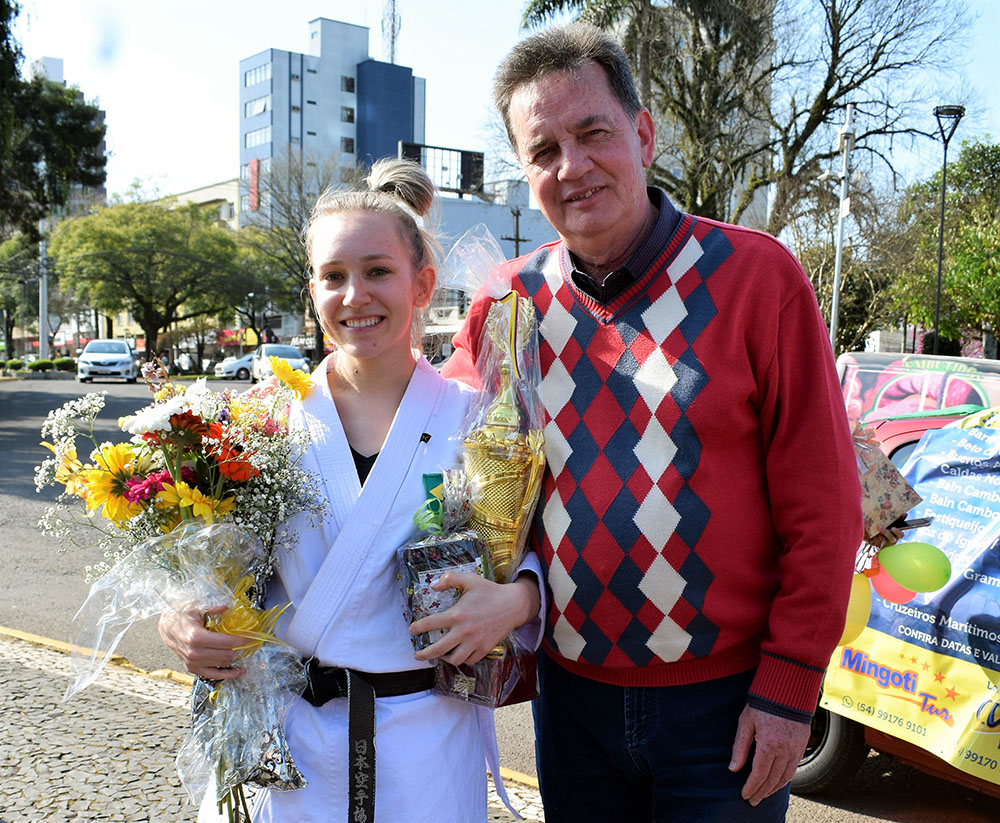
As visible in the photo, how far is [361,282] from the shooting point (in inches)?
82.8

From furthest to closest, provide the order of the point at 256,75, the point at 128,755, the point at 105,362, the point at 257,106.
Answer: the point at 257,106
the point at 256,75
the point at 105,362
the point at 128,755

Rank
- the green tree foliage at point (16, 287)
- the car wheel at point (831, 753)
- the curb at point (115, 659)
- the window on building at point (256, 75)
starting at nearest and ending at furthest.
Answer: the car wheel at point (831, 753) → the curb at point (115, 659) → the green tree foliage at point (16, 287) → the window on building at point (256, 75)

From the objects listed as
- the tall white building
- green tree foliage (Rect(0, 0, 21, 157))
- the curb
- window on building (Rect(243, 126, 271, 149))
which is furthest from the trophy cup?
window on building (Rect(243, 126, 271, 149))

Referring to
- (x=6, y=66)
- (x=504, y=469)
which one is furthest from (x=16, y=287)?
(x=504, y=469)

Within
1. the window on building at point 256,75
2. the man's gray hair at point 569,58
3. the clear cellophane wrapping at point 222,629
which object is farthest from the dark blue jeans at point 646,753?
the window on building at point 256,75

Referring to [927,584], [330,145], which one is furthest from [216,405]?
[330,145]

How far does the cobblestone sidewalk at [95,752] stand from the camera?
3.05 m

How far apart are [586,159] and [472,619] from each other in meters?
1.13

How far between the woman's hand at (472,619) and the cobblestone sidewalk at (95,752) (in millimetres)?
1591

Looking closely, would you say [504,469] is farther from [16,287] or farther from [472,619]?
[16,287]

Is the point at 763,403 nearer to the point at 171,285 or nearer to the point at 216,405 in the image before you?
the point at 216,405

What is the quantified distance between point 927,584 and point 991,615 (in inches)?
8.7

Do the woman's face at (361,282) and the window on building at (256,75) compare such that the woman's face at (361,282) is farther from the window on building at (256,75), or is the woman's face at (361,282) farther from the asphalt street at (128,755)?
the window on building at (256,75)

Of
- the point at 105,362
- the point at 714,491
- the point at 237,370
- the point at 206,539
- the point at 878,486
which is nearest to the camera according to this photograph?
the point at 206,539
